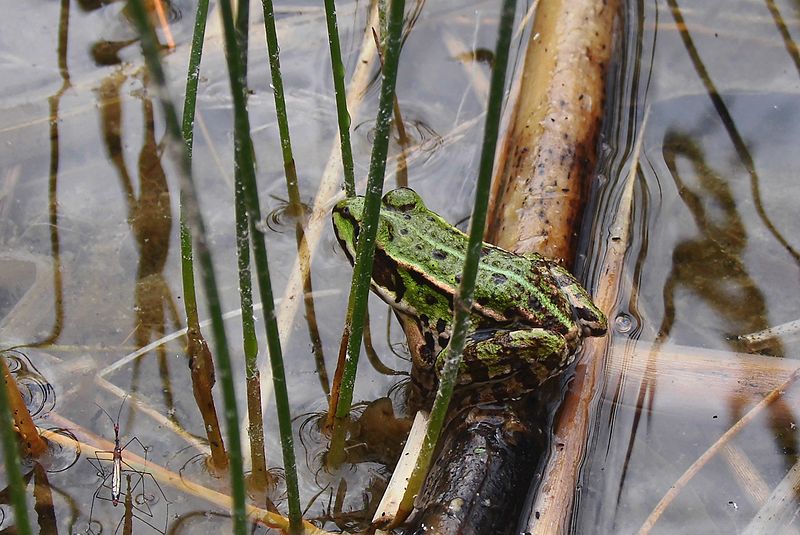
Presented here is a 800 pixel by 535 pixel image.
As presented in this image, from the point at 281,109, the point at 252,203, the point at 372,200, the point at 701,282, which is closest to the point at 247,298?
the point at 372,200

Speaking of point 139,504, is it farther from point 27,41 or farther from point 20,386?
point 27,41

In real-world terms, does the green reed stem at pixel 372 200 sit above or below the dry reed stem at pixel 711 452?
above

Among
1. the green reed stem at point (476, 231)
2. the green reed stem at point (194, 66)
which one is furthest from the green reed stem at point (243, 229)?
the green reed stem at point (194, 66)

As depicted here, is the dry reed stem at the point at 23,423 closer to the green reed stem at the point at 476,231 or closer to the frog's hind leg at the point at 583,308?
the green reed stem at the point at 476,231

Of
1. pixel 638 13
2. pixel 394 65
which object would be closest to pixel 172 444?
pixel 394 65

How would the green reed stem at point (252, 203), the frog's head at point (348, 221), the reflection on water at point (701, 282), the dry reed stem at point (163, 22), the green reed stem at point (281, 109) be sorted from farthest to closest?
1. the dry reed stem at point (163, 22)
2. the frog's head at point (348, 221)
3. the reflection on water at point (701, 282)
4. the green reed stem at point (281, 109)
5. the green reed stem at point (252, 203)

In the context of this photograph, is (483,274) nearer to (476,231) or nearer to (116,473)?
(476,231)

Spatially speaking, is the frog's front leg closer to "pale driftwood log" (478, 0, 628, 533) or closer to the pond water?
"pale driftwood log" (478, 0, 628, 533)
